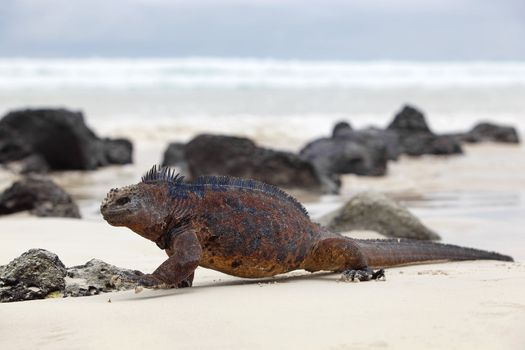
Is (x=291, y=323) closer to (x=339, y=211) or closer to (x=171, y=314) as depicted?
(x=171, y=314)

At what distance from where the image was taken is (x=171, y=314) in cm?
405

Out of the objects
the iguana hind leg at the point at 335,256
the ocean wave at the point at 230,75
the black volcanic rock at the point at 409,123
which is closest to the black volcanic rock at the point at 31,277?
the iguana hind leg at the point at 335,256

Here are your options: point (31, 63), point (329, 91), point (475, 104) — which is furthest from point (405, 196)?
point (31, 63)

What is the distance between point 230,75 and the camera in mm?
64750

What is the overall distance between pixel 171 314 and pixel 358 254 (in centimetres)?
188

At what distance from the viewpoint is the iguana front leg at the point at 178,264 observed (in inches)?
187

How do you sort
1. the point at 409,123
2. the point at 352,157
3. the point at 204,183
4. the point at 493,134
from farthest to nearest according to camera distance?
the point at 493,134 → the point at 409,123 → the point at 352,157 → the point at 204,183

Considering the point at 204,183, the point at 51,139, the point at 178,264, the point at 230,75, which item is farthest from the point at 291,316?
the point at 230,75

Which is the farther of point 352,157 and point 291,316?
point 352,157

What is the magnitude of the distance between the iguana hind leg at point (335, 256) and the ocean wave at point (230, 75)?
48148mm

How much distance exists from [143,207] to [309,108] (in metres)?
34.7

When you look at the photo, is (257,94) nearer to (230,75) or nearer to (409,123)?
(230,75)

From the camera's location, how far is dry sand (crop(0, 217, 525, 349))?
3531 mm

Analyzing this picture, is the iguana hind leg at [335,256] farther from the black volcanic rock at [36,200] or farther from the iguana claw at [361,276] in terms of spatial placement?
the black volcanic rock at [36,200]
